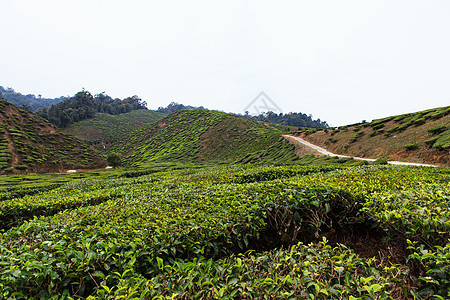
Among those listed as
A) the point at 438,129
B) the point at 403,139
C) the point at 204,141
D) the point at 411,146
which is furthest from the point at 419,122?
the point at 204,141

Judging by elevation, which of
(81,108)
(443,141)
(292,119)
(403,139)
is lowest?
(443,141)

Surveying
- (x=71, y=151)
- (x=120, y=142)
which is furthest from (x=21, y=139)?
(x=120, y=142)

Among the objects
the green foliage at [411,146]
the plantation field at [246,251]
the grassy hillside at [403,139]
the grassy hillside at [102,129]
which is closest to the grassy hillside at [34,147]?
the grassy hillside at [102,129]

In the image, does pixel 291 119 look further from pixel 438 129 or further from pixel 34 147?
pixel 34 147

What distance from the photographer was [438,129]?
1700 centimetres

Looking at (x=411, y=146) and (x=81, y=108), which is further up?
(x=81, y=108)

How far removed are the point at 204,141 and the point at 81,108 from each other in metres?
61.5

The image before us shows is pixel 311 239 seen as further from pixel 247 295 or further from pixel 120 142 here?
pixel 120 142

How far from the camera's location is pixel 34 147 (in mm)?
34625

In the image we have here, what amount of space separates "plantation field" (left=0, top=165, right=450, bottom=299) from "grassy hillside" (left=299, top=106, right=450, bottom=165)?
1543cm

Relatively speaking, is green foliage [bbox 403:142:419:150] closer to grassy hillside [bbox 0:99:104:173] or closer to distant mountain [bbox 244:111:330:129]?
grassy hillside [bbox 0:99:104:173]

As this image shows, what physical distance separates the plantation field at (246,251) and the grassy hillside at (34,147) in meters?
36.3

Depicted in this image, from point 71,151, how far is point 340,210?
51419 millimetres

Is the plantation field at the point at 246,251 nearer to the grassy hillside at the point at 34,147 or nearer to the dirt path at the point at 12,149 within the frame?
the grassy hillside at the point at 34,147
